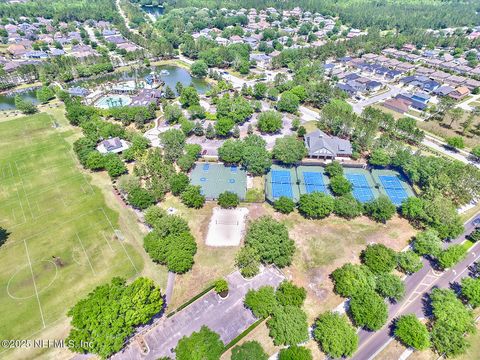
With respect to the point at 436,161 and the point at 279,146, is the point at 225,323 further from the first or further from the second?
the point at 436,161

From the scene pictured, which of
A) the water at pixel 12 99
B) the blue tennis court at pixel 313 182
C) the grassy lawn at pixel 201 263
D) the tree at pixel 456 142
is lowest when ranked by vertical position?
the grassy lawn at pixel 201 263

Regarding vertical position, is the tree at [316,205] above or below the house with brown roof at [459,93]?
below

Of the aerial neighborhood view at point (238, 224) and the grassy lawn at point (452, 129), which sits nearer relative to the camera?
the aerial neighborhood view at point (238, 224)

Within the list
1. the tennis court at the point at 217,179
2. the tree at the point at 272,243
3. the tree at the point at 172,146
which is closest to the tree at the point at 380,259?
the tree at the point at 272,243

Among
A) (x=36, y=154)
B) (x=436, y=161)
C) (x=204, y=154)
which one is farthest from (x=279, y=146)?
(x=36, y=154)

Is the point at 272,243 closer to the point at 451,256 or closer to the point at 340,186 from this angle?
the point at 340,186

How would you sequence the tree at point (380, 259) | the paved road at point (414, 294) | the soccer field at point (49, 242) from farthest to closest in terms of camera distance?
the tree at point (380, 259), the soccer field at point (49, 242), the paved road at point (414, 294)

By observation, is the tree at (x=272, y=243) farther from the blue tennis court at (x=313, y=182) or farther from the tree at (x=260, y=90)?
the tree at (x=260, y=90)
